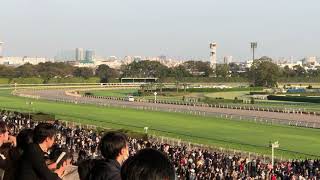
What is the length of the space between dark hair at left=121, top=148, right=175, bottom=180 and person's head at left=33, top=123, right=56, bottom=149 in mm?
2247

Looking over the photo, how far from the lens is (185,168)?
67.3ft

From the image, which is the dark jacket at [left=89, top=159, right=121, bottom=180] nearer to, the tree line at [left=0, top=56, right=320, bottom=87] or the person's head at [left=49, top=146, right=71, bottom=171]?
the person's head at [left=49, top=146, right=71, bottom=171]

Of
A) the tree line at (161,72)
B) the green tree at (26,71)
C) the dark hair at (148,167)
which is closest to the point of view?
the dark hair at (148,167)

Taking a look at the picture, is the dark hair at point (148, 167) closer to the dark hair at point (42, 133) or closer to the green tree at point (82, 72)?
the dark hair at point (42, 133)

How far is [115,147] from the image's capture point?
4867mm

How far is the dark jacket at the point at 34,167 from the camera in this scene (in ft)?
17.2

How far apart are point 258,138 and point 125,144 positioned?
33.6 metres

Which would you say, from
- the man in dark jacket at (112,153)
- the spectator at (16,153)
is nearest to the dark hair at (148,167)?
the man in dark jacket at (112,153)

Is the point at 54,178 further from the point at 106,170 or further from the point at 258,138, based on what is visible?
the point at 258,138

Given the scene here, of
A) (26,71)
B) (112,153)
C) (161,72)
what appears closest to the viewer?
(112,153)

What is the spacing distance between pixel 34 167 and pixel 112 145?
89cm

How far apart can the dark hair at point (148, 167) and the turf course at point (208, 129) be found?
27.0m

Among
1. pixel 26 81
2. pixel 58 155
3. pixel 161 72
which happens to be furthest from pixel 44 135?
pixel 161 72

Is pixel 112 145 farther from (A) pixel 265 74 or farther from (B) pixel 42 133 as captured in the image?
(A) pixel 265 74
